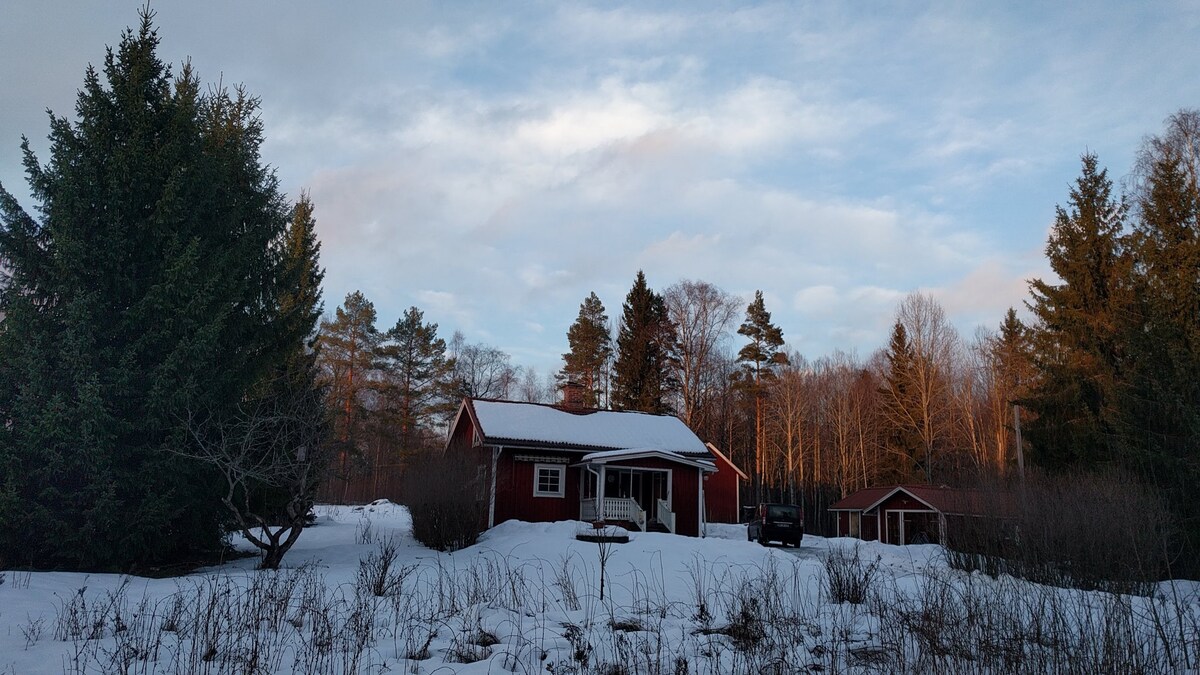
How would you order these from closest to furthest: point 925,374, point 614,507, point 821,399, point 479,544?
point 479,544 → point 614,507 → point 925,374 → point 821,399

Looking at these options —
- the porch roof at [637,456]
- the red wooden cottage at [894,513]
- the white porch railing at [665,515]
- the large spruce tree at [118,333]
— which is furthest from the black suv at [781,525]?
the large spruce tree at [118,333]

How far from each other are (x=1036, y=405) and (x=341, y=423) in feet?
106

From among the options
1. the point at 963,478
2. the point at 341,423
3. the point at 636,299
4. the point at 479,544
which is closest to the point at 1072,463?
the point at 963,478

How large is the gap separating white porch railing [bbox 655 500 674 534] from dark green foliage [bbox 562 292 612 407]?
21195mm

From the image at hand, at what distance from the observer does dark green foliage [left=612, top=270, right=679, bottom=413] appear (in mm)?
41469

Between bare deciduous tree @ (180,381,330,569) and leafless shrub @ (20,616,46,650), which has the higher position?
bare deciduous tree @ (180,381,330,569)

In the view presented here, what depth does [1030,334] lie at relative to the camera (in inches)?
979

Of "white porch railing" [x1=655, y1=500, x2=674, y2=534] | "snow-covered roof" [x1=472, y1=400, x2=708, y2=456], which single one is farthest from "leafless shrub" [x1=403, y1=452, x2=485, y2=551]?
"white porch railing" [x1=655, y1=500, x2=674, y2=534]

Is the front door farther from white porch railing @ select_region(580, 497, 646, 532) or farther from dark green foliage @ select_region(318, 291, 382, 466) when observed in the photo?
dark green foliage @ select_region(318, 291, 382, 466)

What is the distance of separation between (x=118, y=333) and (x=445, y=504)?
7975 mm

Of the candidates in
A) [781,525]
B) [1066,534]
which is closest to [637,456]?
[781,525]

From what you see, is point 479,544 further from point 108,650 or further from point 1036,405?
point 1036,405

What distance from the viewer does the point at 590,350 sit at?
47812 mm

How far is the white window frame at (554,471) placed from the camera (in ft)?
81.5
